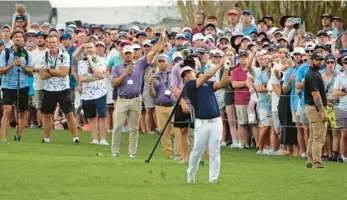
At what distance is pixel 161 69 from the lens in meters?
24.0

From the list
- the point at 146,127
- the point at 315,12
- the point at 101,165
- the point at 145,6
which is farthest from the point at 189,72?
the point at 145,6

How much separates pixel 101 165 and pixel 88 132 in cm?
906

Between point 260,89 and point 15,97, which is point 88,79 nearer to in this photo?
point 15,97

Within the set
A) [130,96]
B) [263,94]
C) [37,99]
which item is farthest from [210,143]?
[37,99]

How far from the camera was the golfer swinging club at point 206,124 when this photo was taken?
18.4m

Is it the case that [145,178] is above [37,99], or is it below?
below

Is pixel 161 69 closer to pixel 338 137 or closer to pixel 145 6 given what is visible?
pixel 338 137

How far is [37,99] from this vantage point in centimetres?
2986

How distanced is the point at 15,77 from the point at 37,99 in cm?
361

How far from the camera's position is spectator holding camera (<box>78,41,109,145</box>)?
26.8 m

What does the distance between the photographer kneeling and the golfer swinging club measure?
26.4 feet

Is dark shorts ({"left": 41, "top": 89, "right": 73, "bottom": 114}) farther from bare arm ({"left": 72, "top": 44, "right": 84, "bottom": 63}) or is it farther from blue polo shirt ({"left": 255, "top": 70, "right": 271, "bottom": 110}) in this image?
blue polo shirt ({"left": 255, "top": 70, "right": 271, "bottom": 110})

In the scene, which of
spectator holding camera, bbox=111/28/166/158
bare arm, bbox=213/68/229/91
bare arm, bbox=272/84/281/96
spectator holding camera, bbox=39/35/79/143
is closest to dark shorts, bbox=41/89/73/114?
spectator holding camera, bbox=39/35/79/143

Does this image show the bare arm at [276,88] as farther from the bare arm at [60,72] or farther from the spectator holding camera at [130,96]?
the bare arm at [60,72]
